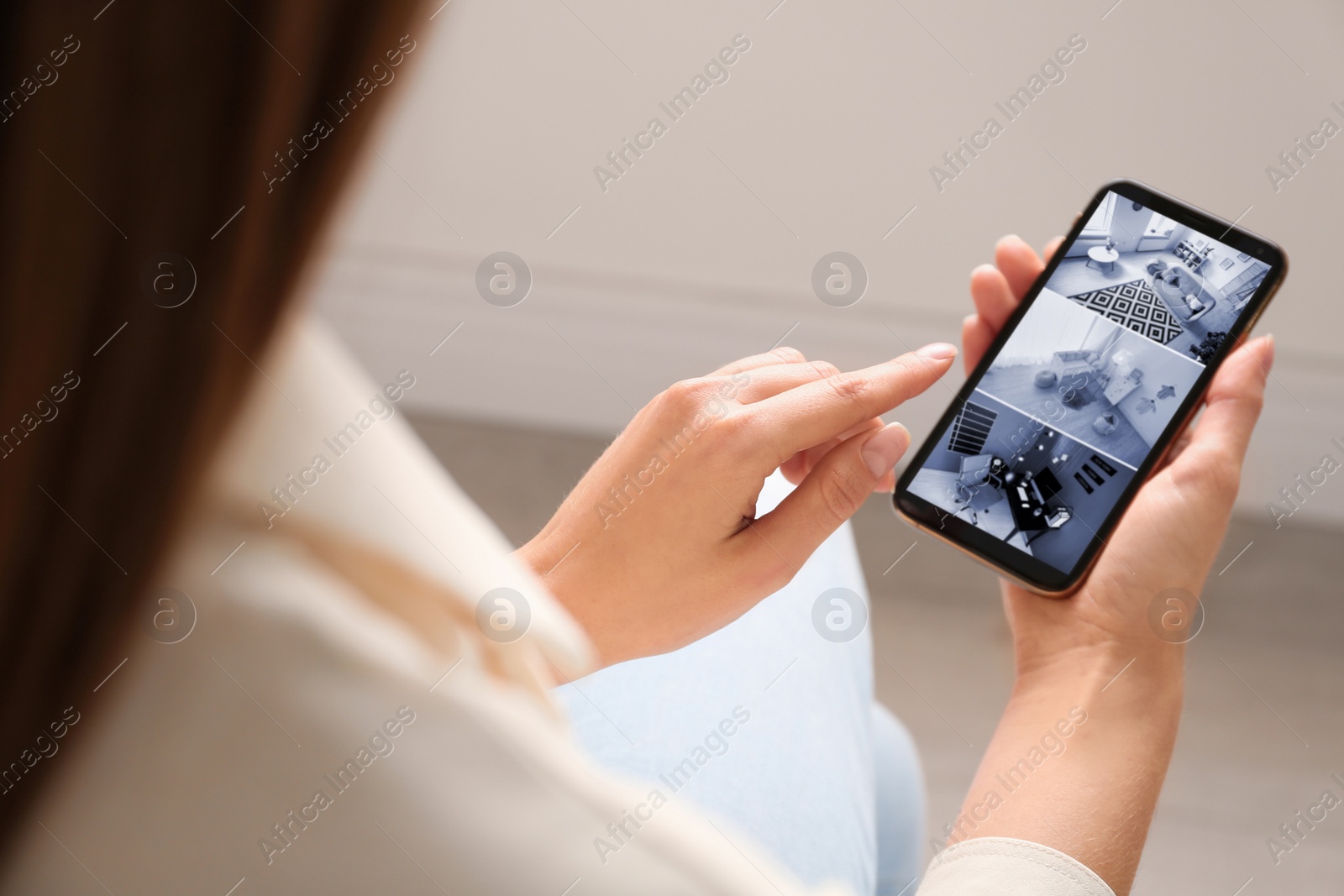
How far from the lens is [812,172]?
127 cm

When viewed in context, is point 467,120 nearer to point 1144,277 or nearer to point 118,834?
point 1144,277

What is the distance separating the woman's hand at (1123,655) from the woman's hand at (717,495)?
0.18 m

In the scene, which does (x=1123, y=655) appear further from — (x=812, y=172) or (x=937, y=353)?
(x=812, y=172)

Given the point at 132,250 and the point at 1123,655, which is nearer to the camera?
the point at 132,250

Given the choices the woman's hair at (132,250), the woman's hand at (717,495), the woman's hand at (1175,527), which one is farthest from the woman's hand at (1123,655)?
the woman's hair at (132,250)

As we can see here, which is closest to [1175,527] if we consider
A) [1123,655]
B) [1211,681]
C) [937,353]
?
[1123,655]

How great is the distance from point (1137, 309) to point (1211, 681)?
76cm

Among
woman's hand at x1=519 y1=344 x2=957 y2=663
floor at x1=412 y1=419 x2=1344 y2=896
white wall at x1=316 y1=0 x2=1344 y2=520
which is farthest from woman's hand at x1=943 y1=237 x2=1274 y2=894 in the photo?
white wall at x1=316 y1=0 x2=1344 y2=520

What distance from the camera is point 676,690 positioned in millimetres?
660

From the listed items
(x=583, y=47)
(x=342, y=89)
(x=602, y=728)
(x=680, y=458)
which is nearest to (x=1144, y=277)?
(x=680, y=458)

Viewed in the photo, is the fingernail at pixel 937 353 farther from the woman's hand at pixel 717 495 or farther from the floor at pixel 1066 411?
the floor at pixel 1066 411

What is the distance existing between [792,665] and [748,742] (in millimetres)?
75

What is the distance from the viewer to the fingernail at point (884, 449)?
548mm

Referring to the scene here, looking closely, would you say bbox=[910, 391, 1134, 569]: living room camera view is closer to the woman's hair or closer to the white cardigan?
the white cardigan
